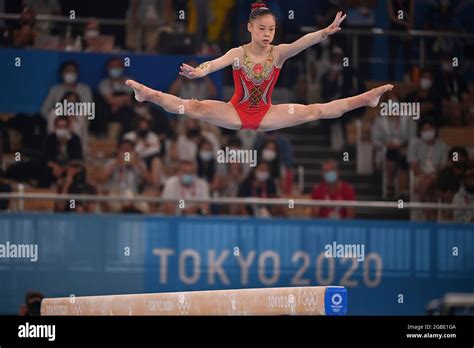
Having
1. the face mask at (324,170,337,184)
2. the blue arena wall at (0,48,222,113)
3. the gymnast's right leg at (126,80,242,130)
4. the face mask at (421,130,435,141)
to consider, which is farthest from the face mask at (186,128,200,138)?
A: the gymnast's right leg at (126,80,242,130)

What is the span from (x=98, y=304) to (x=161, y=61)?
3.39 meters

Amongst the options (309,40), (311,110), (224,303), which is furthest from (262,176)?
(309,40)

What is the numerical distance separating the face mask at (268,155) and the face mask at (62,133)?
6.36ft

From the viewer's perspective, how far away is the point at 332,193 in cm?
1368

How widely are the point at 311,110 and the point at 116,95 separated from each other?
11.9ft

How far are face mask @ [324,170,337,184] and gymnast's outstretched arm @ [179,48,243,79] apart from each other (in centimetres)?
345

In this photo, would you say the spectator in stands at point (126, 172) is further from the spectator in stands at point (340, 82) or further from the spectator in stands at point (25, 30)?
the spectator in stands at point (340, 82)

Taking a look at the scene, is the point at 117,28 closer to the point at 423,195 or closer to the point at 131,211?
the point at 131,211

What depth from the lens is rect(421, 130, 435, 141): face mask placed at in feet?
45.6

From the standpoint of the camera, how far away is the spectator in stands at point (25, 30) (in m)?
13.8

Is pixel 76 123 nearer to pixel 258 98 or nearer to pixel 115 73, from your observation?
pixel 115 73

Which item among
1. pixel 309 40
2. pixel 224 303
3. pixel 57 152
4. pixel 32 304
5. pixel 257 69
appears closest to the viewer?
pixel 309 40

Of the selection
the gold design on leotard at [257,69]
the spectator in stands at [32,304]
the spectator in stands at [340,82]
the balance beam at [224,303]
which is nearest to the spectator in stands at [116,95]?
the spectator in stands at [340,82]

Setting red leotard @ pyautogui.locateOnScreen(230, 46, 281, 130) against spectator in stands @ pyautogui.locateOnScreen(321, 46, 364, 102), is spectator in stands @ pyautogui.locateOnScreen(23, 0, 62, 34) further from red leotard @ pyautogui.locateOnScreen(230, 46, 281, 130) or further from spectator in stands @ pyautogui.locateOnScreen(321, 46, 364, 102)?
red leotard @ pyautogui.locateOnScreen(230, 46, 281, 130)
